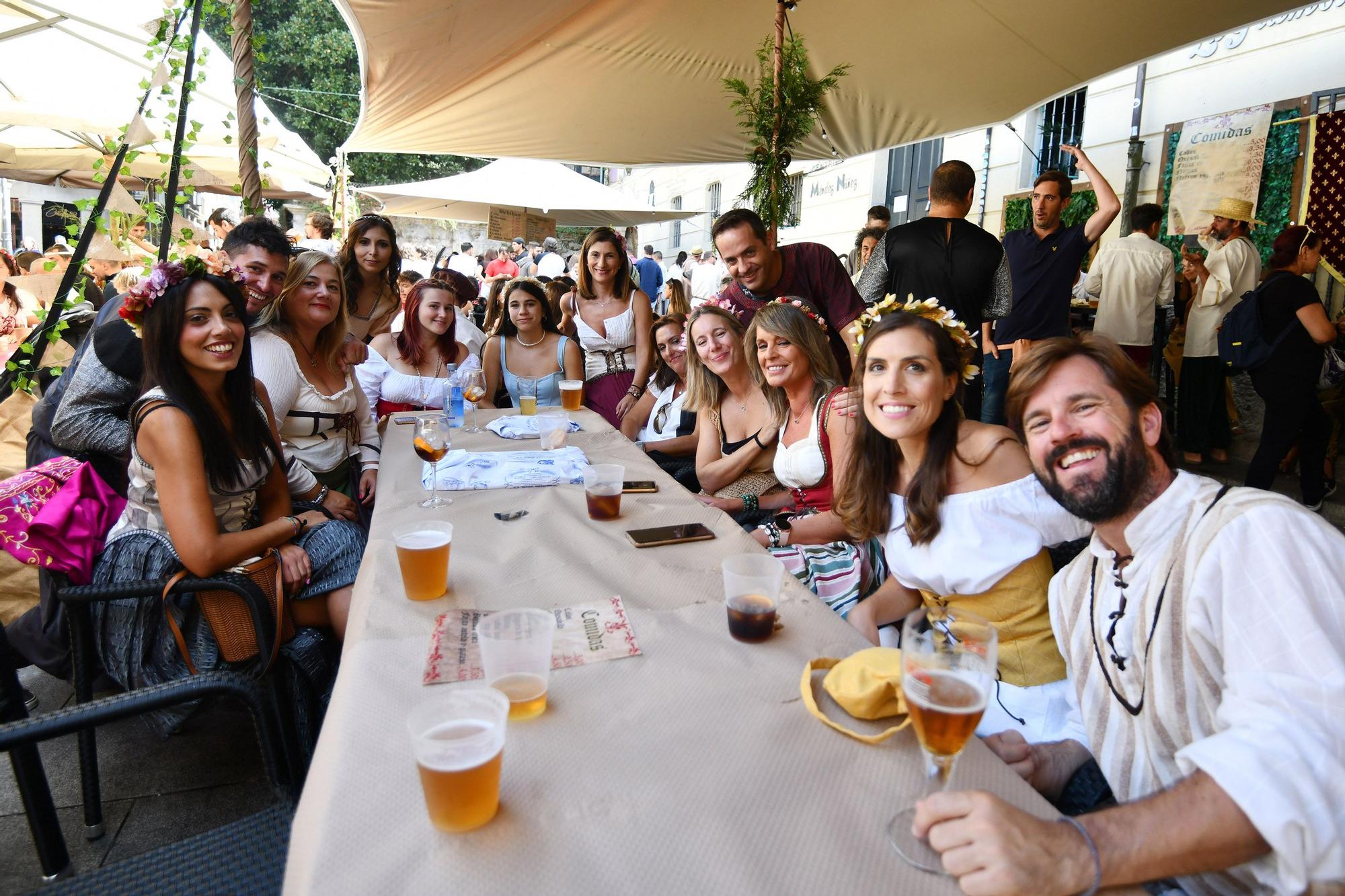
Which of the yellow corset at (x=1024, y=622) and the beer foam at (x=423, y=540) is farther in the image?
the yellow corset at (x=1024, y=622)

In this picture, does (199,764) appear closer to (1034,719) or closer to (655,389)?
(1034,719)

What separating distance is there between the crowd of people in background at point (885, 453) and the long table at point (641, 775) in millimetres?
160

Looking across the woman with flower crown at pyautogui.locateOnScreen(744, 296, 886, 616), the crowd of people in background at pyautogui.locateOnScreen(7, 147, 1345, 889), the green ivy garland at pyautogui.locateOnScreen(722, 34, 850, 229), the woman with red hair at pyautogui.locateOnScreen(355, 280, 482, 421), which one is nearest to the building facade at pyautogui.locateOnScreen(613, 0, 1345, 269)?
the crowd of people in background at pyautogui.locateOnScreen(7, 147, 1345, 889)

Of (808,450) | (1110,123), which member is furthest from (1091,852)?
(1110,123)

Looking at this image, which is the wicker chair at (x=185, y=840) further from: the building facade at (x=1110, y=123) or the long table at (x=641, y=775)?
the building facade at (x=1110, y=123)

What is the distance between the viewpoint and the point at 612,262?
4957 mm

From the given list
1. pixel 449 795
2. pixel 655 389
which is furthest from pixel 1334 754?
pixel 655 389

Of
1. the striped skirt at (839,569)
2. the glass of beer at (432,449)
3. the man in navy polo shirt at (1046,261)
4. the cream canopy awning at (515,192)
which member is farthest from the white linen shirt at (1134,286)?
the cream canopy awning at (515,192)

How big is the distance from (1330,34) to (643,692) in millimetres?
6916

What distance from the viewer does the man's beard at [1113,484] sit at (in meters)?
1.34

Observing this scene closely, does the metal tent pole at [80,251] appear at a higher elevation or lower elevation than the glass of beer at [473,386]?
higher

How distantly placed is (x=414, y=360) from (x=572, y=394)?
1099mm

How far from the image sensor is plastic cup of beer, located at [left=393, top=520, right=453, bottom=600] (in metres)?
1.56

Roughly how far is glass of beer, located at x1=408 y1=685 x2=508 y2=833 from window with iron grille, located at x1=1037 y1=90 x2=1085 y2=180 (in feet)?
25.7
